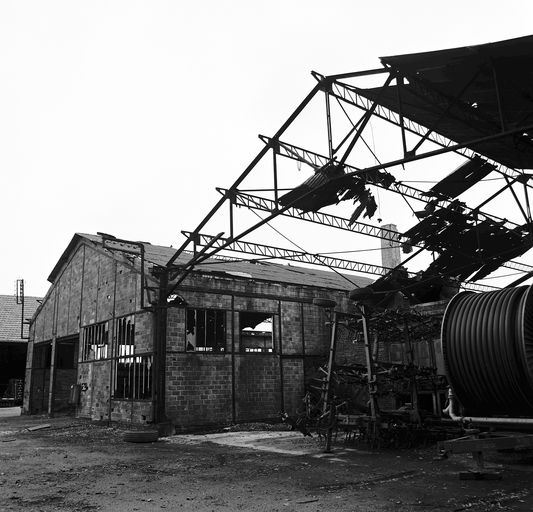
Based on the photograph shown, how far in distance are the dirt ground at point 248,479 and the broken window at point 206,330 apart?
4050mm

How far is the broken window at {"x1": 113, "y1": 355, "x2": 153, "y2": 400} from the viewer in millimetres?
15625

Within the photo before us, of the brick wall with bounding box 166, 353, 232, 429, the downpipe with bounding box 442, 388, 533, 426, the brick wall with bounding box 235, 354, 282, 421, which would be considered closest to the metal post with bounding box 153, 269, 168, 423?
the brick wall with bounding box 166, 353, 232, 429

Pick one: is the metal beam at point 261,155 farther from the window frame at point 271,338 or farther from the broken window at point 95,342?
the broken window at point 95,342

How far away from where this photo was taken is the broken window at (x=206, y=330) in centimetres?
1620

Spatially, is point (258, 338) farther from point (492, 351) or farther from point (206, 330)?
point (492, 351)

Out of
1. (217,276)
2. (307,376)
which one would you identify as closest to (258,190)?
(217,276)

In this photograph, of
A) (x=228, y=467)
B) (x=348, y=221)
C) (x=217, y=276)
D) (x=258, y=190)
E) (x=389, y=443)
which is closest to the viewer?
(x=228, y=467)

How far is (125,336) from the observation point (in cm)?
1738

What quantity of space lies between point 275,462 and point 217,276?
27.6 ft

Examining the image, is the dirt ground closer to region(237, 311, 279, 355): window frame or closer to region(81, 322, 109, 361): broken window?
region(237, 311, 279, 355): window frame

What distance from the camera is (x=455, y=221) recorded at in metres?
14.9

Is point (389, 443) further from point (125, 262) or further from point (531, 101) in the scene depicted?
point (125, 262)

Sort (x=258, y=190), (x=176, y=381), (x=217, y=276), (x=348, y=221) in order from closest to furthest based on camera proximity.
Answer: (x=258, y=190)
(x=348, y=221)
(x=176, y=381)
(x=217, y=276)

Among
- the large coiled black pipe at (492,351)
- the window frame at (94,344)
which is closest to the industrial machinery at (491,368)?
the large coiled black pipe at (492,351)
